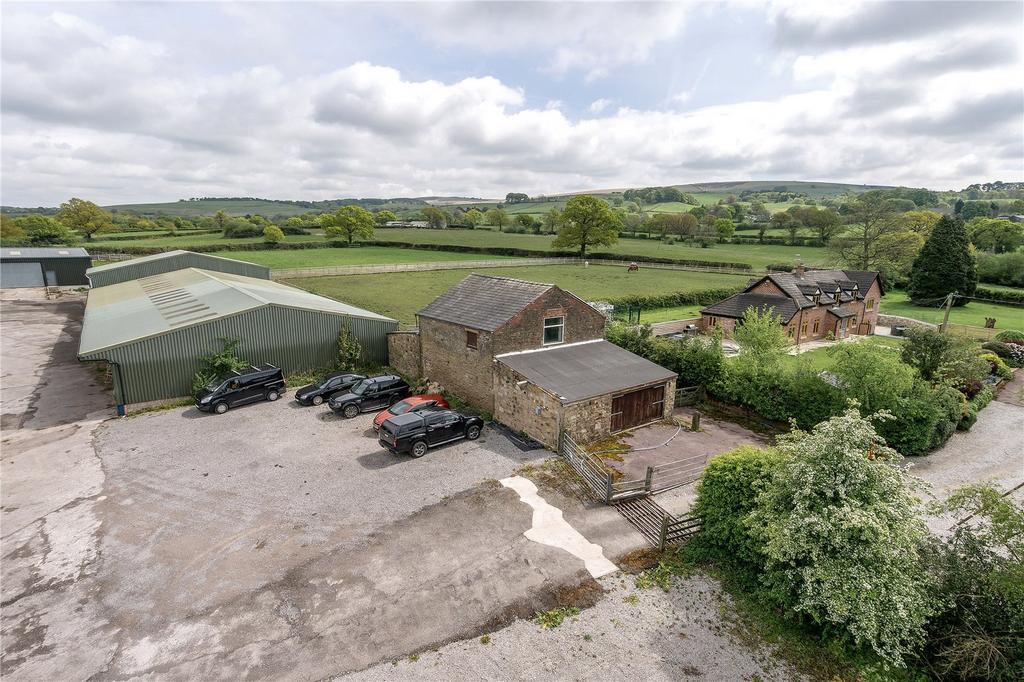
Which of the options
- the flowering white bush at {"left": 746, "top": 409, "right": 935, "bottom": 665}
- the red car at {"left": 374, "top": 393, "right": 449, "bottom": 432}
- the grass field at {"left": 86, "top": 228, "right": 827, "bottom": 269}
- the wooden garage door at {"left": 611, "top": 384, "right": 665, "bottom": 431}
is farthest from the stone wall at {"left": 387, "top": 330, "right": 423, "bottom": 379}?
the grass field at {"left": 86, "top": 228, "right": 827, "bottom": 269}

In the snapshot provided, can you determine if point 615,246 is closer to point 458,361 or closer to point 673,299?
point 673,299

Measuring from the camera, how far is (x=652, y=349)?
81.5 feet

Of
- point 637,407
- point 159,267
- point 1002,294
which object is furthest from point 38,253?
point 1002,294

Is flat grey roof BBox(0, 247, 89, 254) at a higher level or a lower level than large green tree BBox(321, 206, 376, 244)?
lower

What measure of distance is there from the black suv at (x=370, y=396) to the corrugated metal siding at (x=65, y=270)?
55790 millimetres

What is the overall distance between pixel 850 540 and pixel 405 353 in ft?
72.4

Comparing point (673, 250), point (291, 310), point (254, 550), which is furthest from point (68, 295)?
point (673, 250)

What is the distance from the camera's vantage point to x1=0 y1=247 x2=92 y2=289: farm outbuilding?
55.1m

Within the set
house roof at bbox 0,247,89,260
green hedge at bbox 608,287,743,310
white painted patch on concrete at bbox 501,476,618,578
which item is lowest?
white painted patch on concrete at bbox 501,476,618,578

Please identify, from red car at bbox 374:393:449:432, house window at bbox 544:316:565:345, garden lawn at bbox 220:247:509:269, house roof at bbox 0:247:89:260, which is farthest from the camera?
garden lawn at bbox 220:247:509:269

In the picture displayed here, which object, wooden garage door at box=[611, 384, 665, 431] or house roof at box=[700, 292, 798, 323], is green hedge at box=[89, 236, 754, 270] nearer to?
house roof at box=[700, 292, 798, 323]

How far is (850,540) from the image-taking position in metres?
9.49

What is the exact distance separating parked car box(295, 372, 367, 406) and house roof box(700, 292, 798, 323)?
3094cm

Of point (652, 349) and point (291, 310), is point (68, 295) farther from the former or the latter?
point (652, 349)
